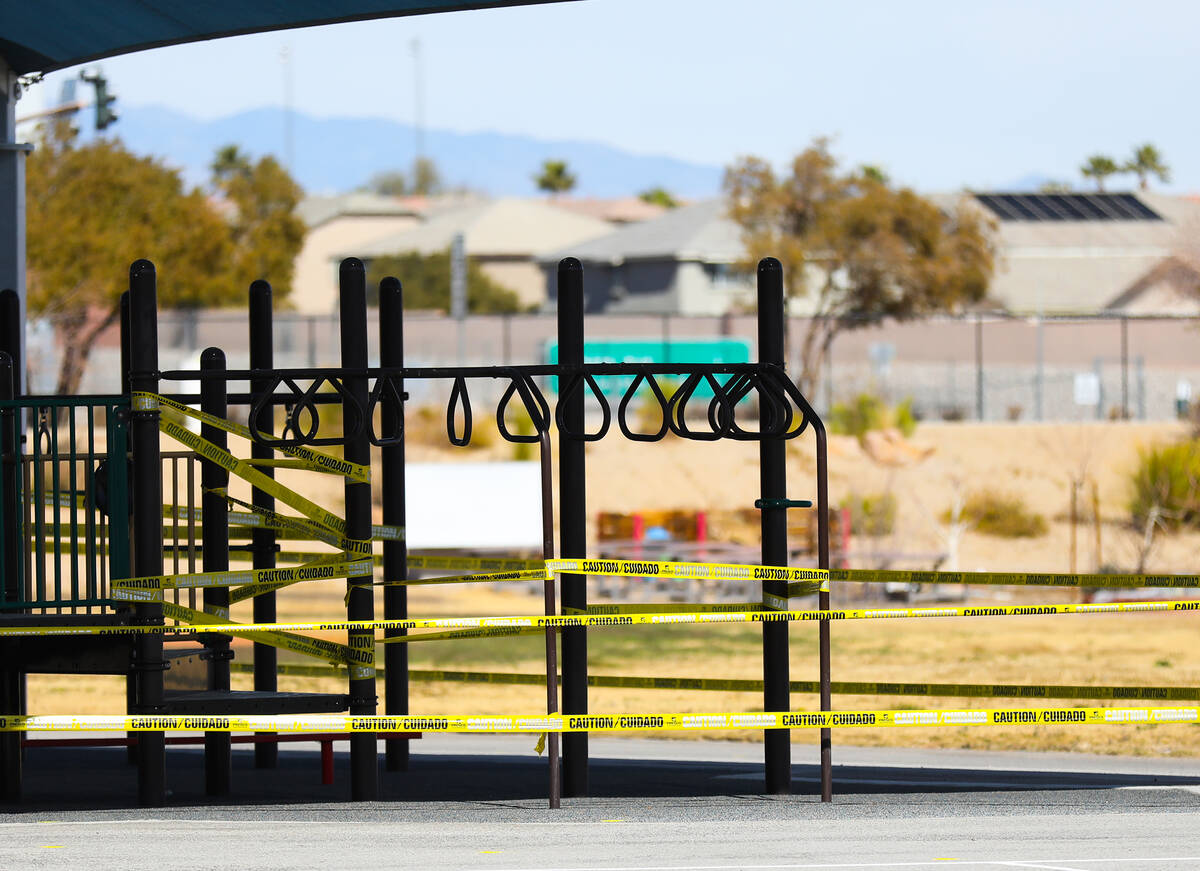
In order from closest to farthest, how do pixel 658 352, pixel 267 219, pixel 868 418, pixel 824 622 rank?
pixel 824 622, pixel 868 418, pixel 658 352, pixel 267 219

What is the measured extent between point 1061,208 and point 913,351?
24112 mm

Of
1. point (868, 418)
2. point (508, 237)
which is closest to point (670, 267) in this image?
point (508, 237)

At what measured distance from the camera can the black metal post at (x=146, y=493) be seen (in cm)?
884

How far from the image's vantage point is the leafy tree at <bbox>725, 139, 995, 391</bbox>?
2244 inches

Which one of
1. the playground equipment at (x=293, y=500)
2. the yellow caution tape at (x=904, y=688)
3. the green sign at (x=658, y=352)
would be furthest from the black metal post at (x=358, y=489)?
the green sign at (x=658, y=352)

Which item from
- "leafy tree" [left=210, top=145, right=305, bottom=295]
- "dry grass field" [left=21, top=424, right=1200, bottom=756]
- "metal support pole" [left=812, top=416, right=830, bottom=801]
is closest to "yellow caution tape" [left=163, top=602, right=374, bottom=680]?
"metal support pole" [left=812, top=416, right=830, bottom=801]

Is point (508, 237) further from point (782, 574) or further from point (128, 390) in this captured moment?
point (782, 574)

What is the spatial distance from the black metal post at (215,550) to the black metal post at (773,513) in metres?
2.94

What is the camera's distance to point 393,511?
10859 millimetres

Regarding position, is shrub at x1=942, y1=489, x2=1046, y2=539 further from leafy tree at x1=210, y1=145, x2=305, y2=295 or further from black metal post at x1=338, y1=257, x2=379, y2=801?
leafy tree at x1=210, y1=145, x2=305, y2=295

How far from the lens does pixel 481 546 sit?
30.2 m

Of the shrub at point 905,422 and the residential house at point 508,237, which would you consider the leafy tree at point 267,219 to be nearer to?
the residential house at point 508,237

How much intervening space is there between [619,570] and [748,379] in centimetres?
124

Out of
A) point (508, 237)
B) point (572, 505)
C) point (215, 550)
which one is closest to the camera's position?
point (572, 505)
